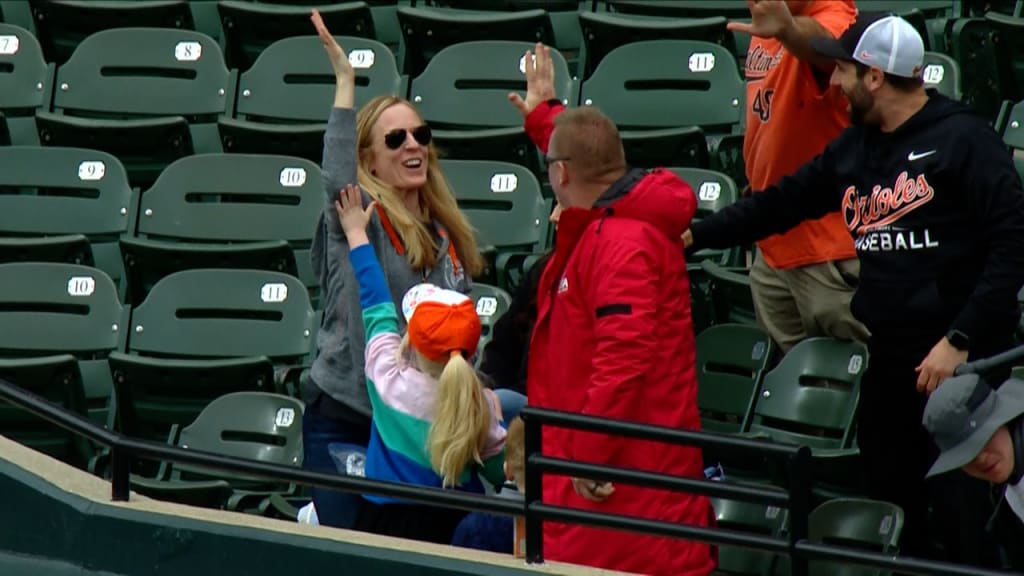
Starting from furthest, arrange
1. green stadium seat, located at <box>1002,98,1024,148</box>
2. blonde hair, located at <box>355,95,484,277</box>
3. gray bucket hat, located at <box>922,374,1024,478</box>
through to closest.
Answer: green stadium seat, located at <box>1002,98,1024,148</box>
blonde hair, located at <box>355,95,484,277</box>
gray bucket hat, located at <box>922,374,1024,478</box>

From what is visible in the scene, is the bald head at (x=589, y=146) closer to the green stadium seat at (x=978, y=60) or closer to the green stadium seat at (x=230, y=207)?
the green stadium seat at (x=230, y=207)

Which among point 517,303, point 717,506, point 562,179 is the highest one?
point 562,179

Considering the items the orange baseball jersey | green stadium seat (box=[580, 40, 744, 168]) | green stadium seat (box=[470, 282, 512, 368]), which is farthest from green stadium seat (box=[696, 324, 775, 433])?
green stadium seat (box=[580, 40, 744, 168])

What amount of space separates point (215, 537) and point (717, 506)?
1.56 meters

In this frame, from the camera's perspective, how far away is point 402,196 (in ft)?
17.7

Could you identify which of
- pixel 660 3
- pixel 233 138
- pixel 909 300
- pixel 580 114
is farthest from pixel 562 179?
pixel 660 3

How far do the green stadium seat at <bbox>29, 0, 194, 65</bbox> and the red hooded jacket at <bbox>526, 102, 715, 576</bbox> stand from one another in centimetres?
454

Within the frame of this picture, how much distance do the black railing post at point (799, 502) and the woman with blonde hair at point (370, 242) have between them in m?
1.38

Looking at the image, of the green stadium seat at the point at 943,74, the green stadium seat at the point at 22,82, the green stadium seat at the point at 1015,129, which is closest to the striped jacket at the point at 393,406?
the green stadium seat at the point at 1015,129

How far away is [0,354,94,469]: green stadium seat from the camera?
647 cm

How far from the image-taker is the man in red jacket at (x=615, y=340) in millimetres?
4727

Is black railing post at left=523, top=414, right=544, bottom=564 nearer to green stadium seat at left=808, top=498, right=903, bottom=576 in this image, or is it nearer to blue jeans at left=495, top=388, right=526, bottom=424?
blue jeans at left=495, top=388, right=526, bottom=424

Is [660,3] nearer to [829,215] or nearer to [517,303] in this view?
[829,215]

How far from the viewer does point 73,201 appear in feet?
25.4
